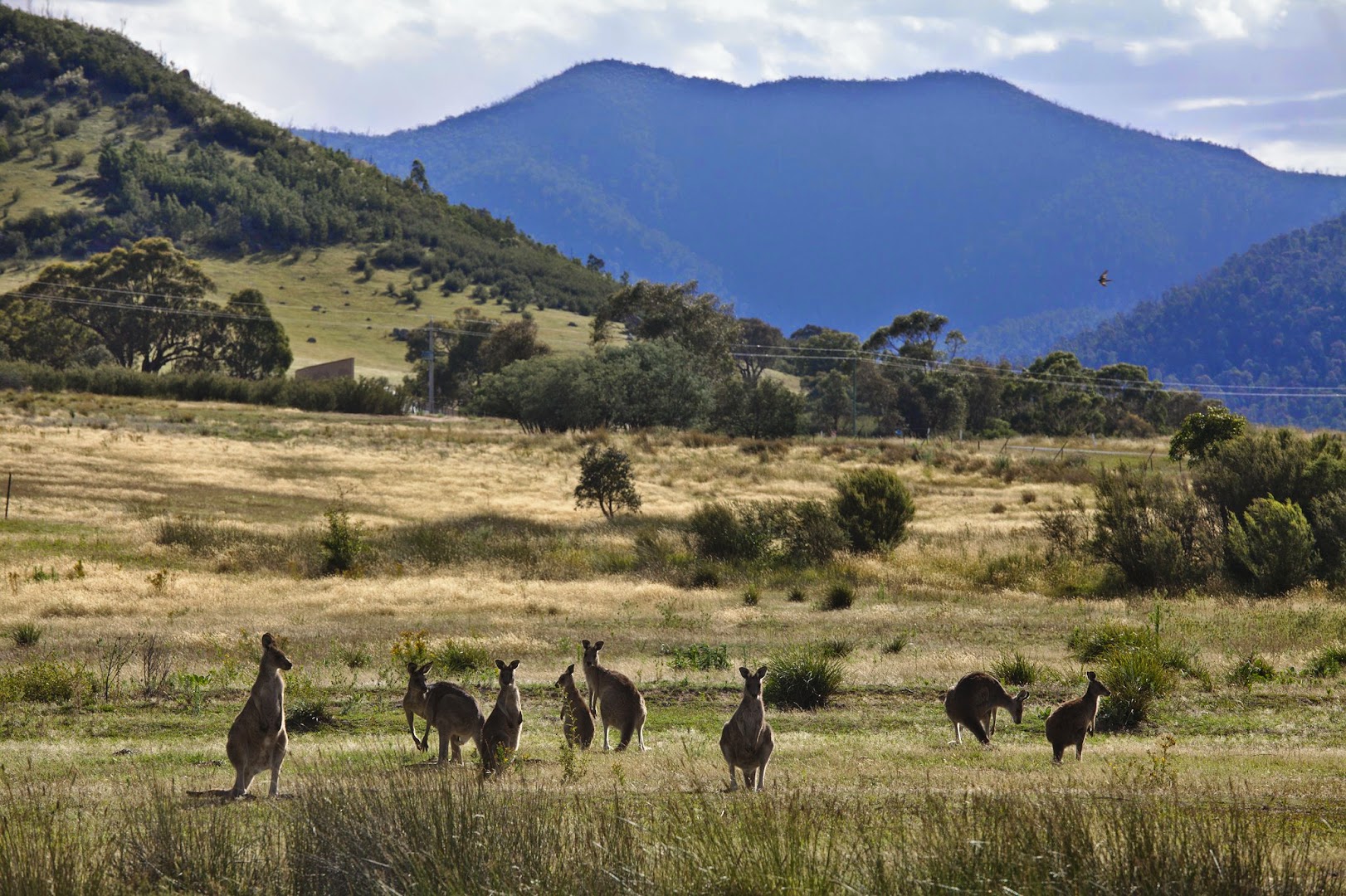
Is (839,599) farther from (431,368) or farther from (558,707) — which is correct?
(431,368)

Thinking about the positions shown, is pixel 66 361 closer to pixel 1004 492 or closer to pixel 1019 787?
pixel 1004 492

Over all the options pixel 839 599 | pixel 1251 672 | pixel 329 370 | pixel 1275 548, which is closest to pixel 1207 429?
pixel 1275 548

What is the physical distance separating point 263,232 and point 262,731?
18017 cm

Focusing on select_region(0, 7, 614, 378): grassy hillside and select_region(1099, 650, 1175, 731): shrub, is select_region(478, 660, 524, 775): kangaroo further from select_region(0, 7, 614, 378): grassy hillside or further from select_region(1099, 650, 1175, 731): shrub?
select_region(0, 7, 614, 378): grassy hillside

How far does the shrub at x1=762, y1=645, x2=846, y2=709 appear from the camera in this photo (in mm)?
16094

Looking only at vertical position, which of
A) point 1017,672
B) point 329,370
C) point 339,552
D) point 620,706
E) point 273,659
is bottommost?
point 339,552

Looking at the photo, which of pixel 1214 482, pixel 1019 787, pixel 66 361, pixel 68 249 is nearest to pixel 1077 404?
pixel 1214 482

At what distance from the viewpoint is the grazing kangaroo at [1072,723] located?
1144 cm

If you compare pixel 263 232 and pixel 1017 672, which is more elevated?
pixel 263 232

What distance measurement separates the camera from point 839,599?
2609cm

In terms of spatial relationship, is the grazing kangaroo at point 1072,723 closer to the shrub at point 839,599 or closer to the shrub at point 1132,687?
the shrub at point 1132,687

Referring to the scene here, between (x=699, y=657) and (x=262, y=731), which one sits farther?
(x=699, y=657)

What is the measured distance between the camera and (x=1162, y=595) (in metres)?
27.6

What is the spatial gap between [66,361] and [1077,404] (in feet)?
290
